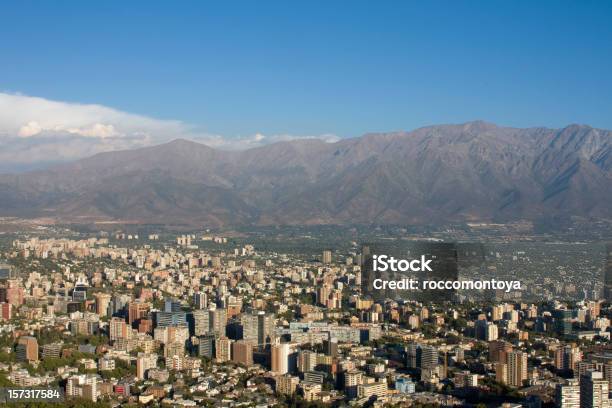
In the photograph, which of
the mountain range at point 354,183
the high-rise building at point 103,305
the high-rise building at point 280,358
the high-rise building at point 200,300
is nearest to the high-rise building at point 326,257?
the high-rise building at point 200,300

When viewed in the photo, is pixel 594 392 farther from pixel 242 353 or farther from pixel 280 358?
pixel 242 353

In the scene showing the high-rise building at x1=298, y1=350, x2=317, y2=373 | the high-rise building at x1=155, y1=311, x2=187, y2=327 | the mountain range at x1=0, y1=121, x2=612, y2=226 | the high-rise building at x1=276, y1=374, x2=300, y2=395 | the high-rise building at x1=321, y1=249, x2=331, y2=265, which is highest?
the mountain range at x1=0, y1=121, x2=612, y2=226

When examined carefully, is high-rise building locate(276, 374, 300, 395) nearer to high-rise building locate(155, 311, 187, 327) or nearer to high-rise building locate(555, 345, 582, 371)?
high-rise building locate(555, 345, 582, 371)

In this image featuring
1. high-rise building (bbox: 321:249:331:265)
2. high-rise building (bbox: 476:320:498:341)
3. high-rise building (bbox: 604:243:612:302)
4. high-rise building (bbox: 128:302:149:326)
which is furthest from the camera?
high-rise building (bbox: 321:249:331:265)

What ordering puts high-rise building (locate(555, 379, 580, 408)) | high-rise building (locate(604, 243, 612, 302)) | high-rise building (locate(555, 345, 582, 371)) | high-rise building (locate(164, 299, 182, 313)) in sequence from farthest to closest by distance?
high-rise building (locate(164, 299, 182, 313))
high-rise building (locate(604, 243, 612, 302))
high-rise building (locate(555, 345, 582, 371))
high-rise building (locate(555, 379, 580, 408))

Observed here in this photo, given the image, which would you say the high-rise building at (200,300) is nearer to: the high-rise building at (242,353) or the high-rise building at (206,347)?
the high-rise building at (206,347)

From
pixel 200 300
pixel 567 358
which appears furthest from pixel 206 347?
pixel 567 358

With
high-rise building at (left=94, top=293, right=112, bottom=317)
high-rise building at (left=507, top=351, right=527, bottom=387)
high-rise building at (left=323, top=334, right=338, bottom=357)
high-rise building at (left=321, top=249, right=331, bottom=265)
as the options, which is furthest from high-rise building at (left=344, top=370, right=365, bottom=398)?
high-rise building at (left=321, top=249, right=331, bottom=265)
